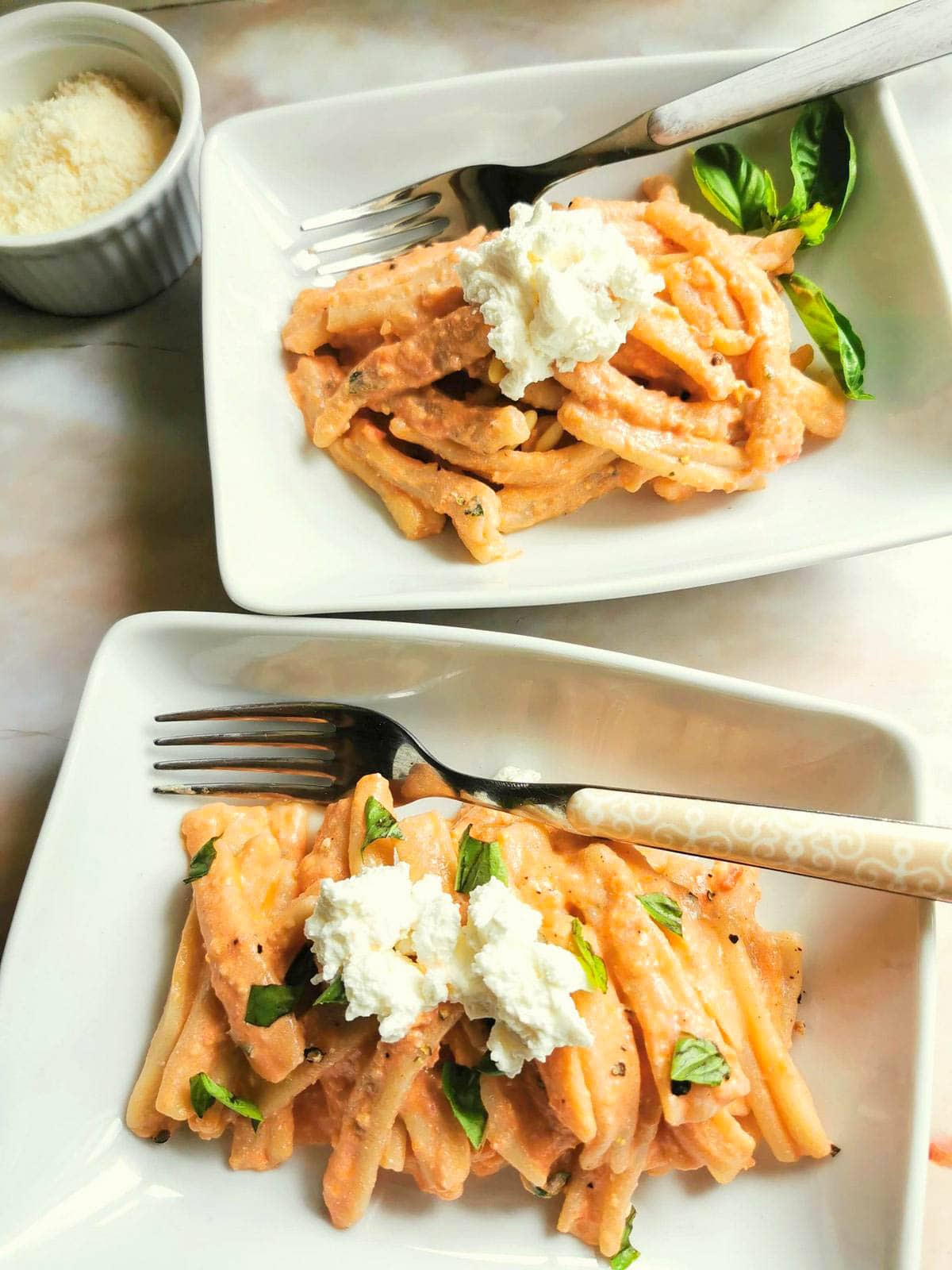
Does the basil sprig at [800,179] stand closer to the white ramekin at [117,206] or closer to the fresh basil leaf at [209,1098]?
the white ramekin at [117,206]

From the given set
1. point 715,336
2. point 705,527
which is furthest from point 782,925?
point 715,336

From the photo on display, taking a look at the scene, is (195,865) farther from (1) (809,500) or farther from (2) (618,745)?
(1) (809,500)

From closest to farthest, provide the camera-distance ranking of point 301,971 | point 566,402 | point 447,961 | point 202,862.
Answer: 1. point 447,961
2. point 301,971
3. point 202,862
4. point 566,402

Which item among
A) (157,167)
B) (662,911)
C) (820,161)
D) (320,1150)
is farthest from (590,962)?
(157,167)

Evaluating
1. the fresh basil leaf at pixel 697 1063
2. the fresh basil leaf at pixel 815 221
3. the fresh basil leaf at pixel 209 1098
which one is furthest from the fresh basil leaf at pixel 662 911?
the fresh basil leaf at pixel 815 221

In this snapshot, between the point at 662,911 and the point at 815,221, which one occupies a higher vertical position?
the point at 815,221

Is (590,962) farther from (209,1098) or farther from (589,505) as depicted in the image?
(589,505)

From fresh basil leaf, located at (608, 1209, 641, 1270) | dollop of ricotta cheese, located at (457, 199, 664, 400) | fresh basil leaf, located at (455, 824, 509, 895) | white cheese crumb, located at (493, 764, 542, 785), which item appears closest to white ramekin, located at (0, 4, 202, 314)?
dollop of ricotta cheese, located at (457, 199, 664, 400)
